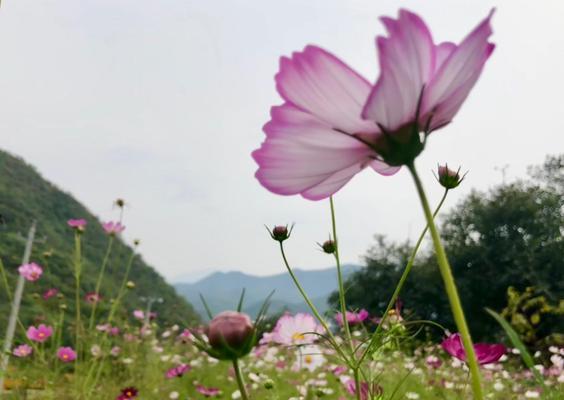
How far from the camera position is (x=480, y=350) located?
2.89 ft

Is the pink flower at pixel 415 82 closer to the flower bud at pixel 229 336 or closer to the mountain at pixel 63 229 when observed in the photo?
the flower bud at pixel 229 336

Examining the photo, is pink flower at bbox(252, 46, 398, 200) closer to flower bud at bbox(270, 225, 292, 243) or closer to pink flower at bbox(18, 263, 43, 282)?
flower bud at bbox(270, 225, 292, 243)

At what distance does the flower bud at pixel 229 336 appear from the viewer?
1.35ft

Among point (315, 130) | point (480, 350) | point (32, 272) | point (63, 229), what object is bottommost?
point (480, 350)

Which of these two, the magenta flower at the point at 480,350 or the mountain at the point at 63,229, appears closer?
the magenta flower at the point at 480,350

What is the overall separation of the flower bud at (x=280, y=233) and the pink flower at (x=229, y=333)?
26 centimetres

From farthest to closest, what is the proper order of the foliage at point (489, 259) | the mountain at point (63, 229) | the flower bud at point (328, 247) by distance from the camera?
the mountain at point (63, 229) → the foliage at point (489, 259) → the flower bud at point (328, 247)

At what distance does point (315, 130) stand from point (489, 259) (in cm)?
1526

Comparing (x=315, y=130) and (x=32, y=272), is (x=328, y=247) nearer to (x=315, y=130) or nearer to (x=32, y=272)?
(x=315, y=130)

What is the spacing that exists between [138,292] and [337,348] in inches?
887

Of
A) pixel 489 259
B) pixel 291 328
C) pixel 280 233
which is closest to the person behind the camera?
pixel 280 233

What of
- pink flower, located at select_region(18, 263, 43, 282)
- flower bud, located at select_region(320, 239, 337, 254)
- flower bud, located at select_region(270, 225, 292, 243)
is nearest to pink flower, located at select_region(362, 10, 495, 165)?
flower bud, located at select_region(270, 225, 292, 243)

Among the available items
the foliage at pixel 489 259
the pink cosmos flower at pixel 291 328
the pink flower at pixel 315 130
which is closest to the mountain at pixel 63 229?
the foliage at pixel 489 259

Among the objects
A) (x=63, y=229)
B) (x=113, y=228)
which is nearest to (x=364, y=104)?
(x=113, y=228)
